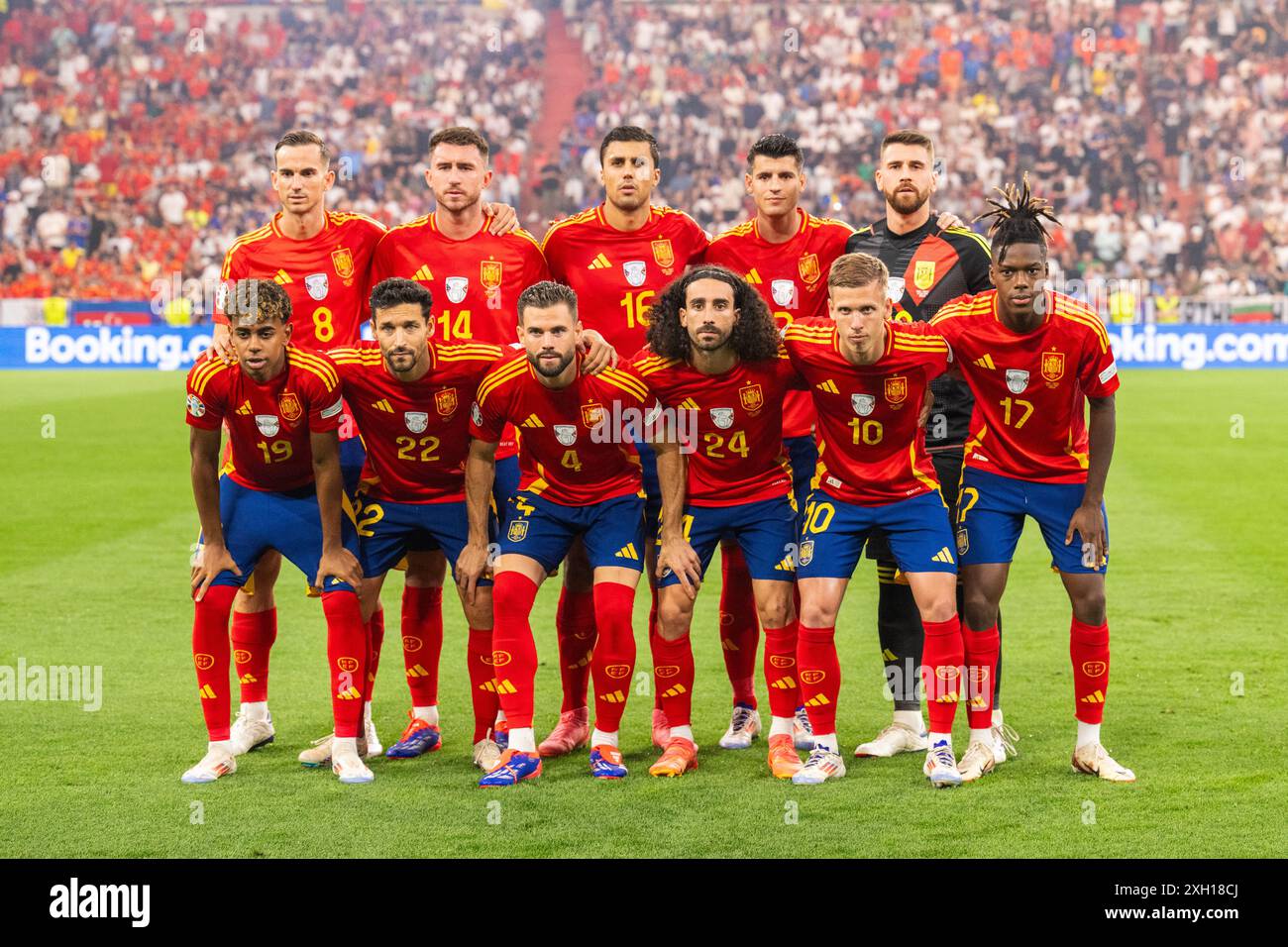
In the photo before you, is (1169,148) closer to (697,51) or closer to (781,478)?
(697,51)

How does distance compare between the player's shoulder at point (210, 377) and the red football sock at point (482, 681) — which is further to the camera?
the red football sock at point (482, 681)

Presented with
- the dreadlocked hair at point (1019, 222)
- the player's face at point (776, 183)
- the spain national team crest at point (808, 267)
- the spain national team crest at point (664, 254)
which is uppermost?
the player's face at point (776, 183)

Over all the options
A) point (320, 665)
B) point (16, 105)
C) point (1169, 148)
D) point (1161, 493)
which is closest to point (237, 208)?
point (16, 105)

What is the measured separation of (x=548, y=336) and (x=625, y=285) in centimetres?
93

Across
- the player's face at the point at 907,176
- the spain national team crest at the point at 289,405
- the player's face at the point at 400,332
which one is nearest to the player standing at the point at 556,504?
the player's face at the point at 400,332

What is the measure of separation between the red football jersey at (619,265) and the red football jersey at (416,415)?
2.16 ft

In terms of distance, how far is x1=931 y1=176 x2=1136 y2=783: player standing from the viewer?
5.66 metres

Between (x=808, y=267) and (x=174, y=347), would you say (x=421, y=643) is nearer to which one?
(x=808, y=267)

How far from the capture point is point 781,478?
6.11 meters

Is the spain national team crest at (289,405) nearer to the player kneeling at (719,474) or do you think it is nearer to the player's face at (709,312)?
the player kneeling at (719,474)

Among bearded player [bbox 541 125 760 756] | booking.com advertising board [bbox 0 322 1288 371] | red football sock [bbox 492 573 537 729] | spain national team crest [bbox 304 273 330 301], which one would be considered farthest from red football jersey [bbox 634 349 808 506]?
booking.com advertising board [bbox 0 322 1288 371]

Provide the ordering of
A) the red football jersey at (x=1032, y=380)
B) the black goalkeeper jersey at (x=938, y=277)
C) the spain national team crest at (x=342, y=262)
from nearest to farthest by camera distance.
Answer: the red football jersey at (x=1032, y=380), the black goalkeeper jersey at (x=938, y=277), the spain national team crest at (x=342, y=262)

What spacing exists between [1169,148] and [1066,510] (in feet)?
89.8

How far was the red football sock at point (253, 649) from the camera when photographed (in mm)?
6271
